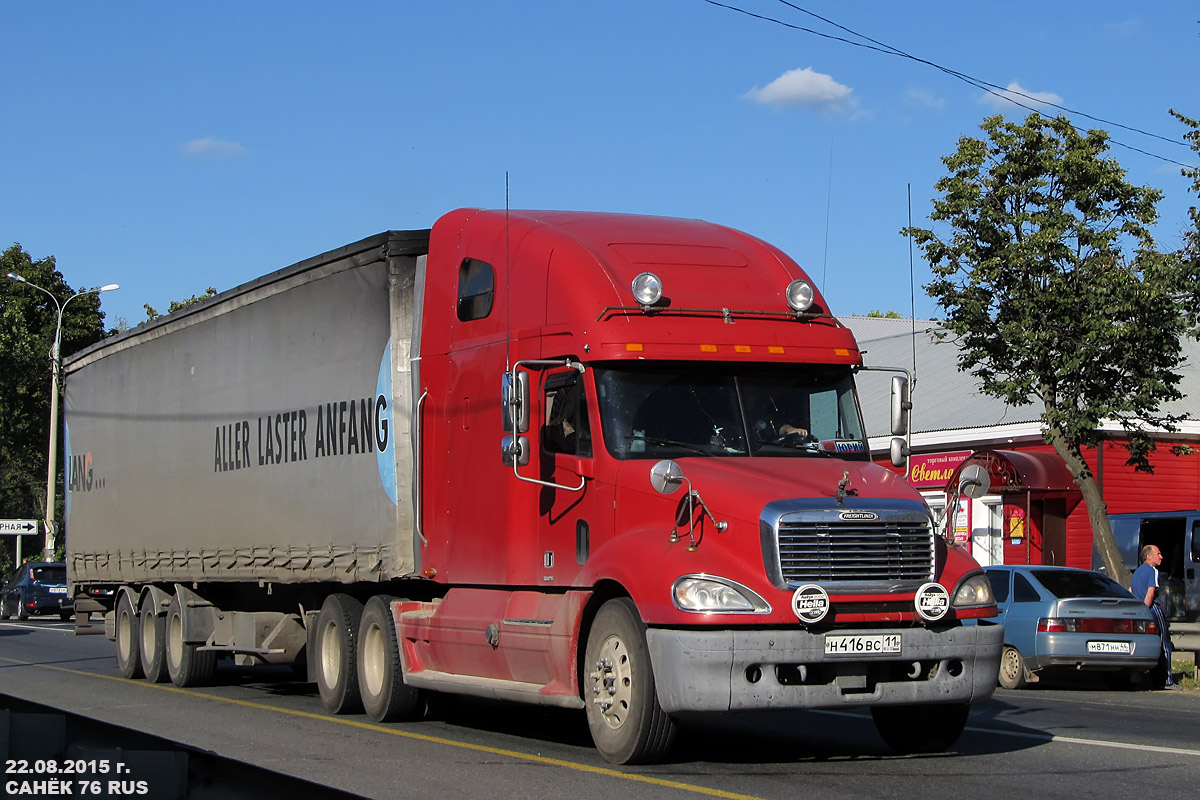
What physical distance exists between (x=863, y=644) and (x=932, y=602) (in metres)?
0.59

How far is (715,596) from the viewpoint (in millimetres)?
9102

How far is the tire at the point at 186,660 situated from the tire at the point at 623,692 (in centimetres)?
869

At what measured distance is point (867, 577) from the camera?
9422mm

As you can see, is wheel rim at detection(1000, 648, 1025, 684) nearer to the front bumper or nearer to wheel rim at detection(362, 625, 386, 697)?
wheel rim at detection(362, 625, 386, 697)

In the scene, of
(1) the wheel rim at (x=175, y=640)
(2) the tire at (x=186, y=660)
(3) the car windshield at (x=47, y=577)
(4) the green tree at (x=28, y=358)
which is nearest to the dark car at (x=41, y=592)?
(3) the car windshield at (x=47, y=577)

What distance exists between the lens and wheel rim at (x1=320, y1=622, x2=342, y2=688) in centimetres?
1373

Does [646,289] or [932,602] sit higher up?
[646,289]

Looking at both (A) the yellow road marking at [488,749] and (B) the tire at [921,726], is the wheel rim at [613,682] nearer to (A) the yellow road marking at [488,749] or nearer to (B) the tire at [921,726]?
(A) the yellow road marking at [488,749]

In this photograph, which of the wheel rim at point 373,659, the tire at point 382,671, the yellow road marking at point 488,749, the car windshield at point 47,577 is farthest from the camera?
the car windshield at point 47,577

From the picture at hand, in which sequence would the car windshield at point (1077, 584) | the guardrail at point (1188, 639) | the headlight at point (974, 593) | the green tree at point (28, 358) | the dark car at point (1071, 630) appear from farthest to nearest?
the green tree at point (28, 358) < the guardrail at point (1188, 639) < the car windshield at point (1077, 584) < the dark car at point (1071, 630) < the headlight at point (974, 593)

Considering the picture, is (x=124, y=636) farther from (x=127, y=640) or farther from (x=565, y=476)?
(x=565, y=476)

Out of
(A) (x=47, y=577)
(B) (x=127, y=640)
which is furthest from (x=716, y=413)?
(A) (x=47, y=577)

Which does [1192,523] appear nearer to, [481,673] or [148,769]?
[481,673]

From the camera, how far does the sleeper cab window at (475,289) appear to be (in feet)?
39.2
